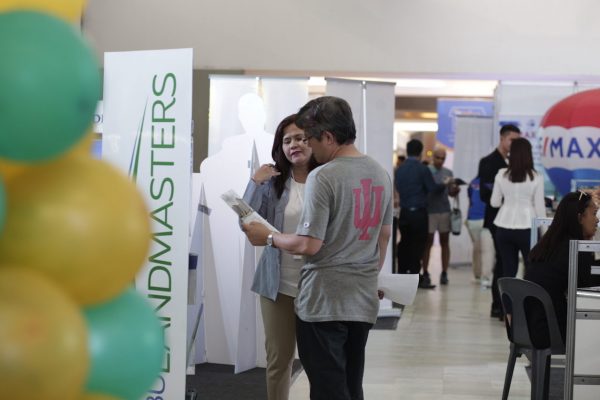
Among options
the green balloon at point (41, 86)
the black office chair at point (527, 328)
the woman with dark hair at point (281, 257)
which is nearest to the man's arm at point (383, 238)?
the woman with dark hair at point (281, 257)

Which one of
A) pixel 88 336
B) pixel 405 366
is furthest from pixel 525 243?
pixel 88 336

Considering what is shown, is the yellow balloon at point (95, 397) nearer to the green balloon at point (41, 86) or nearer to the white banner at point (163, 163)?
the green balloon at point (41, 86)

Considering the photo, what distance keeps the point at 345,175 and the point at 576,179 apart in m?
4.72

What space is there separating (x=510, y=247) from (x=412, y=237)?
7.58 ft

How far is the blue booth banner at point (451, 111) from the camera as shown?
42.2 ft

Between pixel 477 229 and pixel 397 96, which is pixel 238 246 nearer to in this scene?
pixel 477 229

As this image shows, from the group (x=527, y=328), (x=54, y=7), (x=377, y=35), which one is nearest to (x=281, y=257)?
(x=527, y=328)

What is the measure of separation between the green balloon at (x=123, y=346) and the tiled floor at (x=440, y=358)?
11.5 ft

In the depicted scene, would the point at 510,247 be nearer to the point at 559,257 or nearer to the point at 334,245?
the point at 559,257

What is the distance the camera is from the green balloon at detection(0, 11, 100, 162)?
122 centimetres

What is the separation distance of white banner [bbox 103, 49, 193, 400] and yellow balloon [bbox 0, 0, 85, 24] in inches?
81.9

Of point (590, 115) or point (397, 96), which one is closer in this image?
point (590, 115)

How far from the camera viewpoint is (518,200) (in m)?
6.82

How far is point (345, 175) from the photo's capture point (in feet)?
9.52
